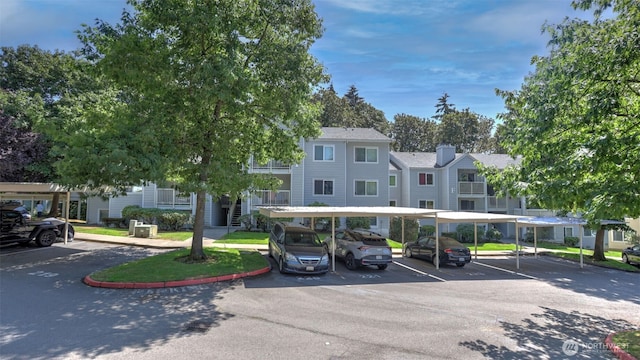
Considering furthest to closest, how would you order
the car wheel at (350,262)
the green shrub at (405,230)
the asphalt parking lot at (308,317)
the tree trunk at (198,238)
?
the green shrub at (405,230)
the car wheel at (350,262)
the tree trunk at (198,238)
the asphalt parking lot at (308,317)

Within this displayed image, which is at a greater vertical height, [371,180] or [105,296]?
[371,180]

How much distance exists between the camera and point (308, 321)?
25.2 ft

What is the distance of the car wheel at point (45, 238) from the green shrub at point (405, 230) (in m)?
22.6

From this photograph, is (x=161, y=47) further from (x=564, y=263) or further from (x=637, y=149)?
(x=564, y=263)

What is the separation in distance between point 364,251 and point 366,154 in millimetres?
17363

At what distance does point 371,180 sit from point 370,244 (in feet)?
53.3

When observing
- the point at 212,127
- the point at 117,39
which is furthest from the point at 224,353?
the point at 117,39

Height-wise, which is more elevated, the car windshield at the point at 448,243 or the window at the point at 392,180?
the window at the point at 392,180

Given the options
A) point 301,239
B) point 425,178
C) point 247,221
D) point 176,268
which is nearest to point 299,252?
point 301,239

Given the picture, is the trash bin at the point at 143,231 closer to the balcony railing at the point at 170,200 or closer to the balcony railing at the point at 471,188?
the balcony railing at the point at 170,200

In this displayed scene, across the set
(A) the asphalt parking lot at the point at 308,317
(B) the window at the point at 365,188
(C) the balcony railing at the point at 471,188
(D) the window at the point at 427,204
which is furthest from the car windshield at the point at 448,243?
(C) the balcony railing at the point at 471,188

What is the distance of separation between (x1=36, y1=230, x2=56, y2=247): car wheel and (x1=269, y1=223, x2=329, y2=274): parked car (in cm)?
1160

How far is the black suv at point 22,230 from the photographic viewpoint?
53.9 ft

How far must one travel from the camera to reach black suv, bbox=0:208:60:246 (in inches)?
647
